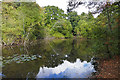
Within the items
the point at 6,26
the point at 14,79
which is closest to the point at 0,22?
the point at 6,26

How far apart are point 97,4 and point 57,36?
30.6 metres

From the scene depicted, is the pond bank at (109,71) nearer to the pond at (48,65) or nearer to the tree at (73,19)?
the pond at (48,65)

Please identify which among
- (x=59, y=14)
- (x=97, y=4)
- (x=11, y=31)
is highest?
(x=59, y=14)

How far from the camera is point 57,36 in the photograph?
35500 millimetres

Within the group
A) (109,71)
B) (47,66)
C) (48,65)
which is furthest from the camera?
(48,65)

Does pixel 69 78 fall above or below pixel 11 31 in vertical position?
below

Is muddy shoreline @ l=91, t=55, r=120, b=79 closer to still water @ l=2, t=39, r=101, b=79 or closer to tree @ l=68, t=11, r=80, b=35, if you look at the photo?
still water @ l=2, t=39, r=101, b=79

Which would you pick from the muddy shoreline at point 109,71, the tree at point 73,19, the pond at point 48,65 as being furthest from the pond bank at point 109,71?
the tree at point 73,19

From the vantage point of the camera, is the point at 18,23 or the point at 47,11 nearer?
the point at 18,23

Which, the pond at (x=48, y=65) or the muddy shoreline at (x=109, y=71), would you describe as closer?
the muddy shoreline at (x=109, y=71)

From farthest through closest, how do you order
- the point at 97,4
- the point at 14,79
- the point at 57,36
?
the point at 57,36, the point at 97,4, the point at 14,79

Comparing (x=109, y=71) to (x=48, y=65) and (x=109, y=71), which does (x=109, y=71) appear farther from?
(x=48, y=65)

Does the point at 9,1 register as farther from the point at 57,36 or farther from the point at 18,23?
the point at 57,36

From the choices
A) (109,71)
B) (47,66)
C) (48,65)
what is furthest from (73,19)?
(109,71)
